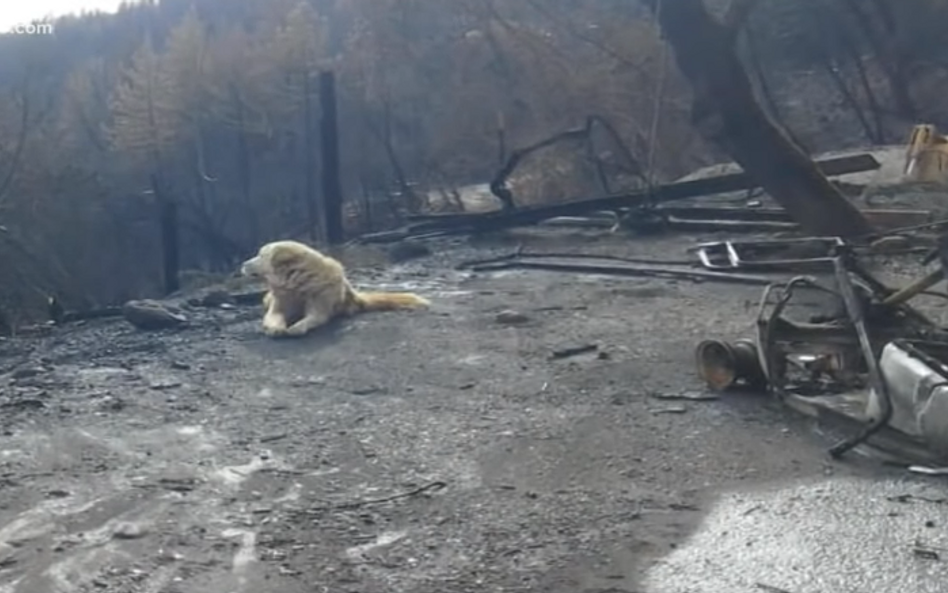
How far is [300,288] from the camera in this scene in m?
11.2

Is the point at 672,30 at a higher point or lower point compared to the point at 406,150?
higher

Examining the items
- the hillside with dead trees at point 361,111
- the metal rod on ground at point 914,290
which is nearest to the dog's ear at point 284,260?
the metal rod on ground at point 914,290

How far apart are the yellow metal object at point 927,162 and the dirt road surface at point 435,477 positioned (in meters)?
9.32

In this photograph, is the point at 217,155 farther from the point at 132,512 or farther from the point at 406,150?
the point at 132,512

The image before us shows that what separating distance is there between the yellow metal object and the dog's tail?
9343 millimetres

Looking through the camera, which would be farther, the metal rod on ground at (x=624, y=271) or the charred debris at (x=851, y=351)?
the metal rod on ground at (x=624, y=271)

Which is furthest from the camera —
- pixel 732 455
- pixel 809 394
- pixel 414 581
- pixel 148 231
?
pixel 148 231

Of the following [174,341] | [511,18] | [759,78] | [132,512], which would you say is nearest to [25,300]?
[511,18]

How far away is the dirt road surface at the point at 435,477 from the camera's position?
4.97m

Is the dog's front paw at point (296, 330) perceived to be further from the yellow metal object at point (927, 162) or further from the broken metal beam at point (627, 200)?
the yellow metal object at point (927, 162)

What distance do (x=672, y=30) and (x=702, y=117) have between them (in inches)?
41.2

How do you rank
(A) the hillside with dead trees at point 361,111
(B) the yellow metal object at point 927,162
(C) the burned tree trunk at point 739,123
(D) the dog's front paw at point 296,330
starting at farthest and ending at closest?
(A) the hillside with dead trees at point 361,111 → (B) the yellow metal object at point 927,162 → (C) the burned tree trunk at point 739,123 → (D) the dog's front paw at point 296,330

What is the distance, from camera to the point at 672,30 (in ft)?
49.5

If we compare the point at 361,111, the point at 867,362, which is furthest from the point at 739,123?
the point at 361,111
